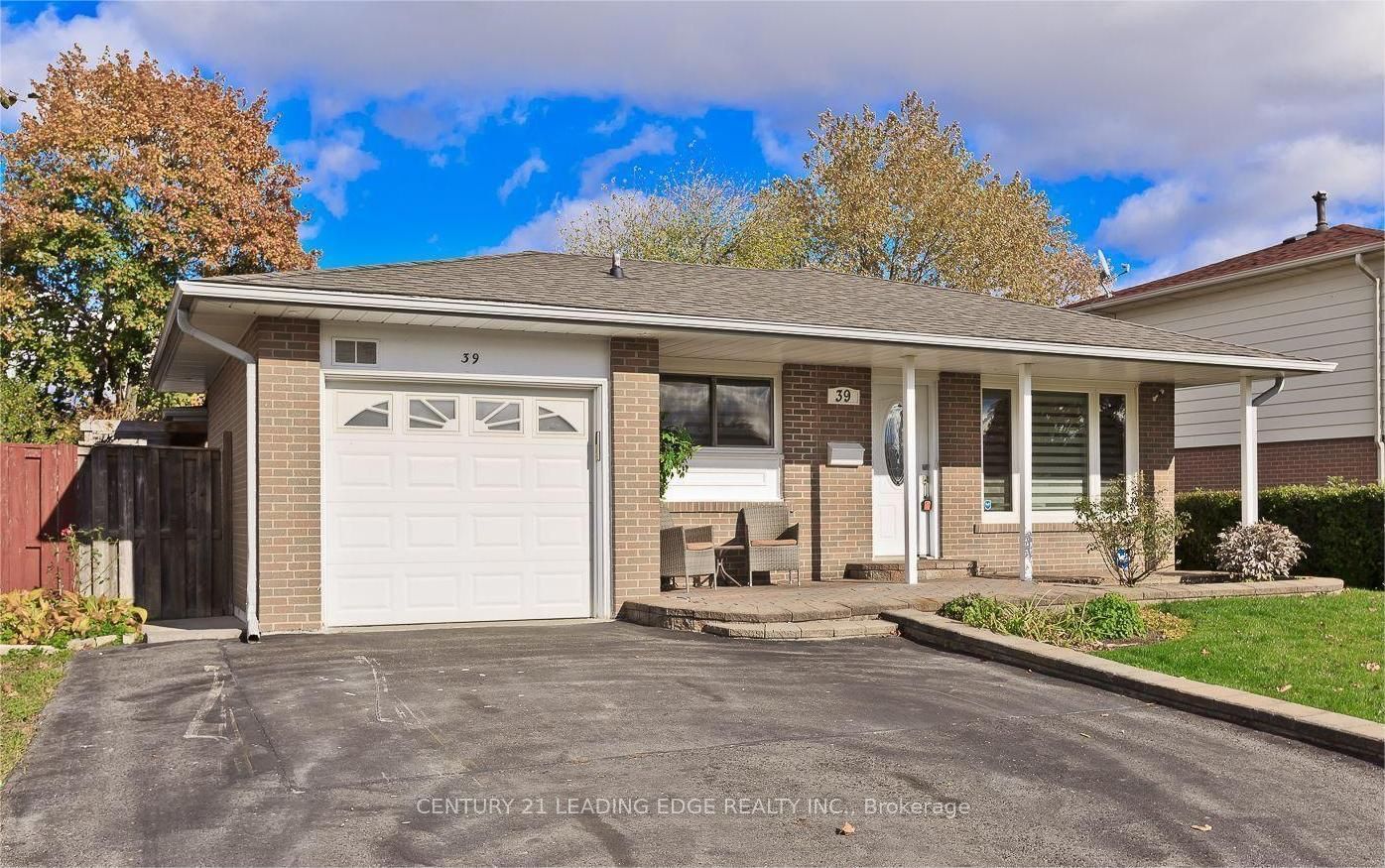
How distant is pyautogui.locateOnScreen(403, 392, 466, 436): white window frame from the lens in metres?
10.2

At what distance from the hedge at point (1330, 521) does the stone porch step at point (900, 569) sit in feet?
9.70

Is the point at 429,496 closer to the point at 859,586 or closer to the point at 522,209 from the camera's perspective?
the point at 859,586

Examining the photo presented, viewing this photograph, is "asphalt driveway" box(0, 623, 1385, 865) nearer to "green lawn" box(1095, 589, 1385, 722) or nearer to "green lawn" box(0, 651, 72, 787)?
"green lawn" box(0, 651, 72, 787)

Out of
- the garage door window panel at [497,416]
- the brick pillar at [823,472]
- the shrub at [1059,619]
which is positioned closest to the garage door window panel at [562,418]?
the garage door window panel at [497,416]

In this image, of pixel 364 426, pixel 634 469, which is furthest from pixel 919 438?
pixel 364 426

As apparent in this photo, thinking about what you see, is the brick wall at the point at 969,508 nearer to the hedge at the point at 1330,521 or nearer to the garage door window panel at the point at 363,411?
the hedge at the point at 1330,521

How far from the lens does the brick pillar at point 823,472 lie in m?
13.3

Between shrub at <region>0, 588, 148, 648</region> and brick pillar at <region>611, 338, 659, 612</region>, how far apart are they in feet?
14.6

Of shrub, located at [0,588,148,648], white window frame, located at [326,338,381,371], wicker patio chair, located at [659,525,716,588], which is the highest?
white window frame, located at [326,338,381,371]

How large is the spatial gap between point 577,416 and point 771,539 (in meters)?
3.15

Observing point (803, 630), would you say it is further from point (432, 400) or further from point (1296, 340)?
point (1296, 340)

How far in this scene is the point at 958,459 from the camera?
14297 mm

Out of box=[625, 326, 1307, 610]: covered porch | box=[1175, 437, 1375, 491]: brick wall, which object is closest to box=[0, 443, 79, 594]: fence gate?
box=[625, 326, 1307, 610]: covered porch

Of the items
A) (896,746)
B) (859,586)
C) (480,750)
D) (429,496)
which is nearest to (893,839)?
(896,746)
